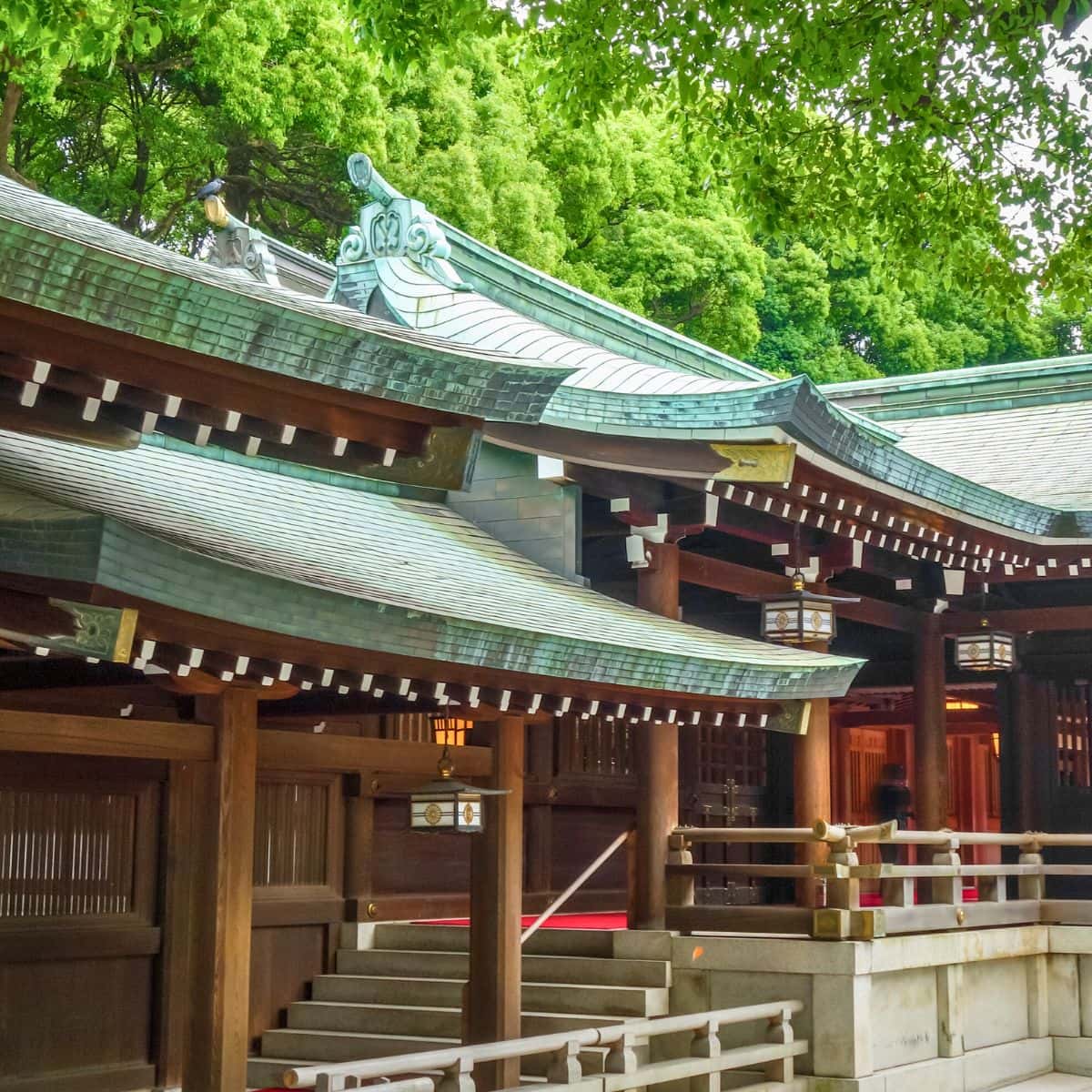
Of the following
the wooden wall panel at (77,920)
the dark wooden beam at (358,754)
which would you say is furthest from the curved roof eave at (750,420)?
the wooden wall panel at (77,920)

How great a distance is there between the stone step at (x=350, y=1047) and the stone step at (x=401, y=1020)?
0.10m

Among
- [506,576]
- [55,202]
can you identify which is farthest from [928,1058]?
[55,202]

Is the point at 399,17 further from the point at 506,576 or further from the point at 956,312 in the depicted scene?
the point at 956,312

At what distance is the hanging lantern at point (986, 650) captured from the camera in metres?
15.3

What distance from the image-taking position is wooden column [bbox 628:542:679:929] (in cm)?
1177

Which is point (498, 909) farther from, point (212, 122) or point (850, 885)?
point (212, 122)

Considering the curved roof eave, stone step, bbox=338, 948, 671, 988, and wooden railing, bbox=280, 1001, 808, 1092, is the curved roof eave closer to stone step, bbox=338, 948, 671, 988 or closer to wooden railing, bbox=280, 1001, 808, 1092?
stone step, bbox=338, 948, 671, 988

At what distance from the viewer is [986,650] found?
15305mm

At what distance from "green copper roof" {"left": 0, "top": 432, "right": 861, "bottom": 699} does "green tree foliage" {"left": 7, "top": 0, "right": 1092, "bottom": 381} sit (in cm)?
987

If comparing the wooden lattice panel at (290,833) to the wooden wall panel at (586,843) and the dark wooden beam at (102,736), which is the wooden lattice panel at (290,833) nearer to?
the wooden wall panel at (586,843)

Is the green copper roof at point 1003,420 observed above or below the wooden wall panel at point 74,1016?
above

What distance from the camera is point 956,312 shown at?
138ft

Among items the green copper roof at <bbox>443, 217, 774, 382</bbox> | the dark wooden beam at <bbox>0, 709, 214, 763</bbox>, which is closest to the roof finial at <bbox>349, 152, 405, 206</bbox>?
the green copper roof at <bbox>443, 217, 774, 382</bbox>

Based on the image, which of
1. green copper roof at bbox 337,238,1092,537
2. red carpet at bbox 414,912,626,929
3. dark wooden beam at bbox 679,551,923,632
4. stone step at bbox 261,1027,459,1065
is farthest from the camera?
red carpet at bbox 414,912,626,929
